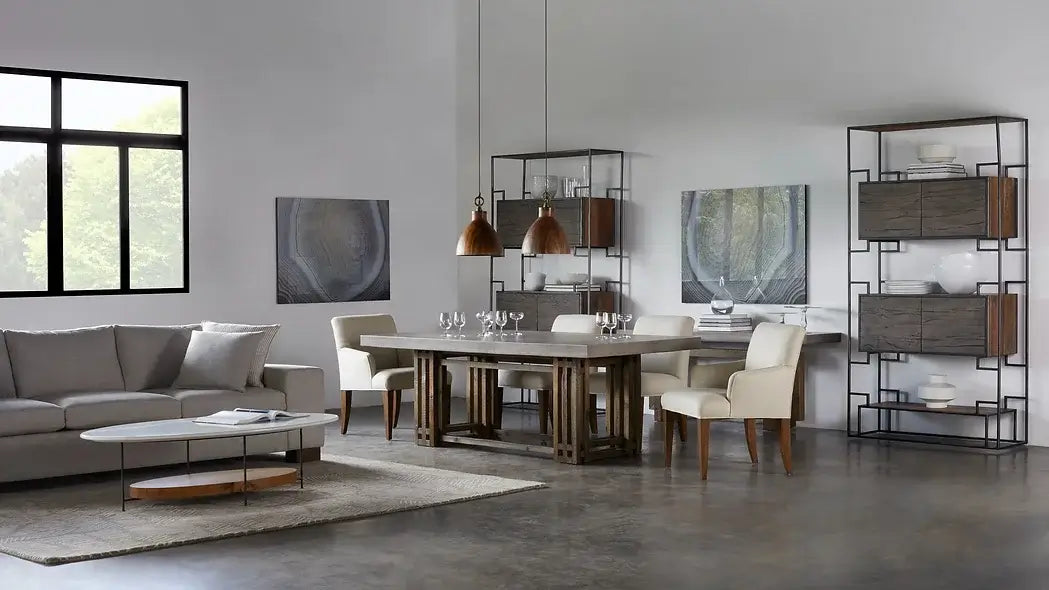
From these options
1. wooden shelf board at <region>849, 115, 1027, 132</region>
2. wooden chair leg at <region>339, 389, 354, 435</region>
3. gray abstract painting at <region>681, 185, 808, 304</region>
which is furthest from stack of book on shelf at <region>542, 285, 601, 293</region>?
wooden shelf board at <region>849, 115, 1027, 132</region>

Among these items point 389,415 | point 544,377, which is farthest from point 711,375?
point 389,415

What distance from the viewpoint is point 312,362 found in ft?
36.0

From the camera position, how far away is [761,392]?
7.52 m

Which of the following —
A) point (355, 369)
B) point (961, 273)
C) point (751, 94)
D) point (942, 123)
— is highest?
point (751, 94)

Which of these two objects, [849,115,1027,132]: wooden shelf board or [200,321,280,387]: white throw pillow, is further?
[849,115,1027,132]: wooden shelf board

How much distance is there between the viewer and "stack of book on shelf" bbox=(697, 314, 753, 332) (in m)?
9.70

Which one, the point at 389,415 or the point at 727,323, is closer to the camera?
the point at 389,415

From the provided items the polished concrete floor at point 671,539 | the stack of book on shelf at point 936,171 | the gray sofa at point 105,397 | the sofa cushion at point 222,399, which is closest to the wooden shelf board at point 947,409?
the polished concrete floor at point 671,539

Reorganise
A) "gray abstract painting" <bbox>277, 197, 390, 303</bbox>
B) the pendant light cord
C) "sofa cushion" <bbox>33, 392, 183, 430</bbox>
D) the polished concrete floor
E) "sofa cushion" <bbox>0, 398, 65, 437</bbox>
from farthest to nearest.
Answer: the pendant light cord < "gray abstract painting" <bbox>277, 197, 390, 303</bbox> < "sofa cushion" <bbox>33, 392, 183, 430</bbox> < "sofa cushion" <bbox>0, 398, 65, 437</bbox> < the polished concrete floor

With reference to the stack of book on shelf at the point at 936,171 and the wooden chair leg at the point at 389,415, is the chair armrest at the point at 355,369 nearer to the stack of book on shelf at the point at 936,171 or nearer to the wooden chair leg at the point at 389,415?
the wooden chair leg at the point at 389,415

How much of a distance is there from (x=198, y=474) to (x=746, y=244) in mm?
4834

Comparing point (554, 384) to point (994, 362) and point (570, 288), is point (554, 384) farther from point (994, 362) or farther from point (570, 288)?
point (994, 362)

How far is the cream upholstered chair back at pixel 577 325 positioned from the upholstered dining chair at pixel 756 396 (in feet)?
4.76

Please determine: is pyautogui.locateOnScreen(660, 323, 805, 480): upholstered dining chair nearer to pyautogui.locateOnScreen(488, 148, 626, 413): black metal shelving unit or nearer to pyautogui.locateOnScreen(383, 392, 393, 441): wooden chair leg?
pyautogui.locateOnScreen(383, 392, 393, 441): wooden chair leg
